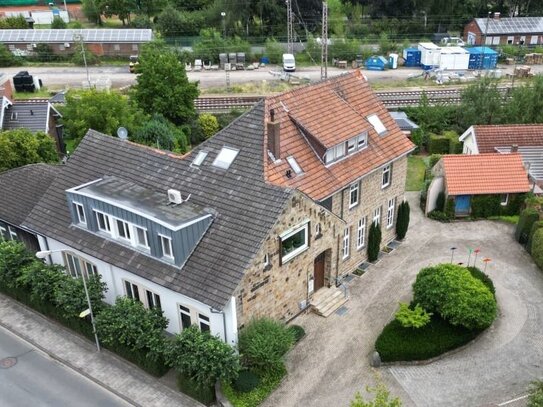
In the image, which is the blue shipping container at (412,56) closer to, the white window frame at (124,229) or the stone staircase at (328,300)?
the stone staircase at (328,300)

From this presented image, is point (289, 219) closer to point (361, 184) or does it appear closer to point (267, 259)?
point (267, 259)

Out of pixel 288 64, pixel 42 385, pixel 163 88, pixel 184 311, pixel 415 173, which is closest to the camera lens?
pixel 42 385

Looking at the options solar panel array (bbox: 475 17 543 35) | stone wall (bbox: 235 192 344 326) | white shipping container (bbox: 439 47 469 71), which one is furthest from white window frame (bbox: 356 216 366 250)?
solar panel array (bbox: 475 17 543 35)

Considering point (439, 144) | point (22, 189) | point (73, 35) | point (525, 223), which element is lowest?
point (525, 223)

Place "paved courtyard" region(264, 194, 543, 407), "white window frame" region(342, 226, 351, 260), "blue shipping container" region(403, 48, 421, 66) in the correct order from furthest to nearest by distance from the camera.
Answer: "blue shipping container" region(403, 48, 421, 66), "white window frame" region(342, 226, 351, 260), "paved courtyard" region(264, 194, 543, 407)

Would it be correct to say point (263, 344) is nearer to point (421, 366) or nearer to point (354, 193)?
point (421, 366)

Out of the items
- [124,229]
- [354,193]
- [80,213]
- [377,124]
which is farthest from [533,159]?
[80,213]

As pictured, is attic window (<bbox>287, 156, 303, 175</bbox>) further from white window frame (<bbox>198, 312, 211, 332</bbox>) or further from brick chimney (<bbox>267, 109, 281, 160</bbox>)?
white window frame (<bbox>198, 312, 211, 332</bbox>)
